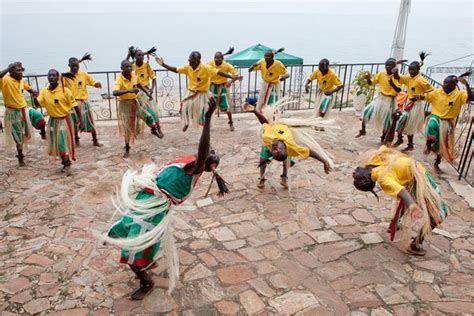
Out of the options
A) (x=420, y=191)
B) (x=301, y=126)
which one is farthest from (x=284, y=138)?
(x=420, y=191)

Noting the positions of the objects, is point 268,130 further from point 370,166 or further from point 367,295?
point 367,295

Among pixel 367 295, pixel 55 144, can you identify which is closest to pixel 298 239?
pixel 367 295

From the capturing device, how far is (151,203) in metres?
3.19

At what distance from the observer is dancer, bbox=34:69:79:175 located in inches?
217

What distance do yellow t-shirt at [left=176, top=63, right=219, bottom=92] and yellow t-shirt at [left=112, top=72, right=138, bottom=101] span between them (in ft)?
2.97

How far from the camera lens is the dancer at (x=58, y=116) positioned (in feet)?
18.1

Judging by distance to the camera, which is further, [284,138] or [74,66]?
[74,66]

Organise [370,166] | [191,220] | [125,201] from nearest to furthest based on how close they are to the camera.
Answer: [125,201]
[370,166]
[191,220]

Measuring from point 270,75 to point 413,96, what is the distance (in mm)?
2393

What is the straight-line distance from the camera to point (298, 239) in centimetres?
435

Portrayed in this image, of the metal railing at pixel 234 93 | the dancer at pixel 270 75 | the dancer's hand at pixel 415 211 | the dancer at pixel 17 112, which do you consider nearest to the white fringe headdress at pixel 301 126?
the dancer's hand at pixel 415 211

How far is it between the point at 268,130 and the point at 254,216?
3.34 feet

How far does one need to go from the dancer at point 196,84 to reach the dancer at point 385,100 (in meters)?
2.37

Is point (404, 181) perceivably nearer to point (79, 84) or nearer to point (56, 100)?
point (56, 100)
